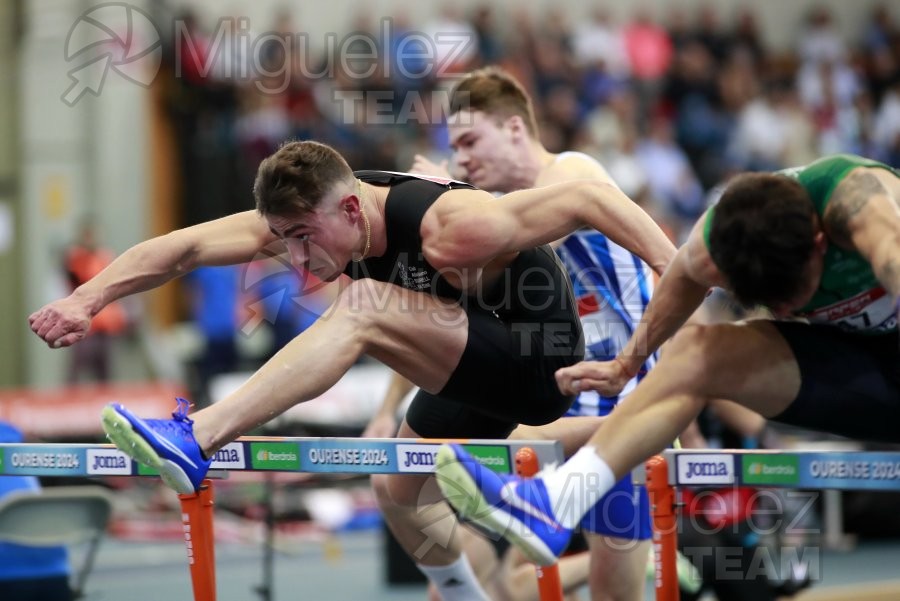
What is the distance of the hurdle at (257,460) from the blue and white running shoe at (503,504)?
46 centimetres

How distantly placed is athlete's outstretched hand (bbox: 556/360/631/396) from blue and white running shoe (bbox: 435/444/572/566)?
0.34m

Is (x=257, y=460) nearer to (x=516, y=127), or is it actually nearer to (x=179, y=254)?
(x=179, y=254)


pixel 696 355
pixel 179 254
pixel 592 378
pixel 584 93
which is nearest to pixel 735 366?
pixel 696 355

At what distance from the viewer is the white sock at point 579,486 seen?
3568 millimetres

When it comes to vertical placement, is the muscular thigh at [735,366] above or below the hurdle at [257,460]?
above

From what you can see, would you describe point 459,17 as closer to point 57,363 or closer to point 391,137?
point 391,137

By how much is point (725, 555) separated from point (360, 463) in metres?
2.78

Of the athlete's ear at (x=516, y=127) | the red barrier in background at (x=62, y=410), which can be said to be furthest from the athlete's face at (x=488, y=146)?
the red barrier in background at (x=62, y=410)

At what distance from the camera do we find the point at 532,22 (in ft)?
52.3

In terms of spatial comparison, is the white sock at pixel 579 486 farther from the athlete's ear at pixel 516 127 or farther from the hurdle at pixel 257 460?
the athlete's ear at pixel 516 127

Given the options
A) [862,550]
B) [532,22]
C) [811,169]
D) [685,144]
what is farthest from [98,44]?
[811,169]

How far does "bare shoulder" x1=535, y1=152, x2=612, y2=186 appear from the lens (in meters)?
5.13

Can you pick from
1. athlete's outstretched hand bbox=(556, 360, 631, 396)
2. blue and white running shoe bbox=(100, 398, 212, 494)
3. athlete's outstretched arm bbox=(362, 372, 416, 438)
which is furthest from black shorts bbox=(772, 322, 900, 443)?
athlete's outstretched arm bbox=(362, 372, 416, 438)

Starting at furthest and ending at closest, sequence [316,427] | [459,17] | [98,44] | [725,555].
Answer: [459,17] → [98,44] → [316,427] → [725,555]
